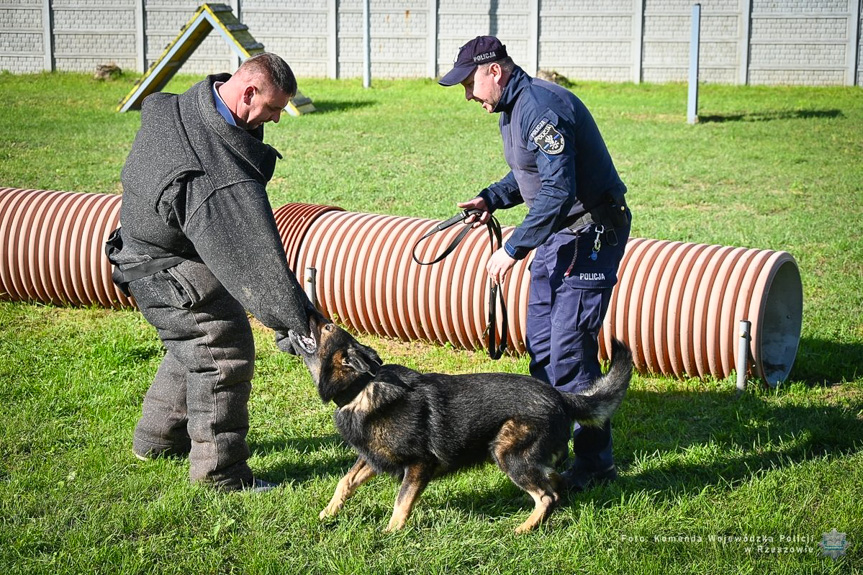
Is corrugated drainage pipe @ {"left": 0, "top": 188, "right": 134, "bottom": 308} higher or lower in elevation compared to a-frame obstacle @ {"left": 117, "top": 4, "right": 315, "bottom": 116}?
lower

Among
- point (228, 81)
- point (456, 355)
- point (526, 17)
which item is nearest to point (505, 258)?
point (228, 81)

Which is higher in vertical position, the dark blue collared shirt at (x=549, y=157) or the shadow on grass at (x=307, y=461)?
the dark blue collared shirt at (x=549, y=157)

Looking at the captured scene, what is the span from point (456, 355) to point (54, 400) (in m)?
2.74

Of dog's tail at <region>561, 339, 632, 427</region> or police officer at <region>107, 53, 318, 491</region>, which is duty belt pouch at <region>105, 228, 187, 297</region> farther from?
dog's tail at <region>561, 339, 632, 427</region>

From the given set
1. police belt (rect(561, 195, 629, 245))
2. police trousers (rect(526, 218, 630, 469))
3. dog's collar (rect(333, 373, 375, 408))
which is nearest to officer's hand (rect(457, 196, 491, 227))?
police trousers (rect(526, 218, 630, 469))

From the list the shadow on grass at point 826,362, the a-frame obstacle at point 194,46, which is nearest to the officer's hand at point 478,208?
the shadow on grass at point 826,362

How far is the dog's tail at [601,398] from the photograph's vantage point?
3.96m

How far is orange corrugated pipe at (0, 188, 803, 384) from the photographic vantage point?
5.63 m

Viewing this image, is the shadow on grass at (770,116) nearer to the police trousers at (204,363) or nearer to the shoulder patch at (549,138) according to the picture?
the shoulder patch at (549,138)

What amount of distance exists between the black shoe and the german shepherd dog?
381mm

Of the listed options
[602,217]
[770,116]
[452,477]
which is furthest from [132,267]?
[770,116]

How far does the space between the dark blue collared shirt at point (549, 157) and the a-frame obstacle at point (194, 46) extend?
13323 millimetres

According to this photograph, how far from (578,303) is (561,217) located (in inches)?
19.8

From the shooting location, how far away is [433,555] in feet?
11.9
